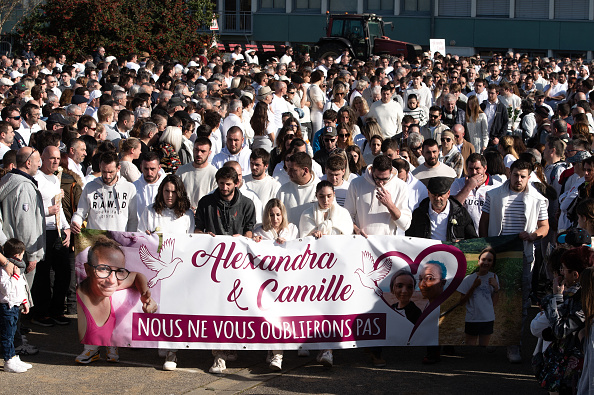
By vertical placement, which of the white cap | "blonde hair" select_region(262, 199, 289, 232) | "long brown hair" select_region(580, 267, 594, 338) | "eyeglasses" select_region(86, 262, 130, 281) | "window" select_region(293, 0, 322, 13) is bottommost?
"eyeglasses" select_region(86, 262, 130, 281)

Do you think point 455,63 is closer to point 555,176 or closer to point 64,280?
point 555,176

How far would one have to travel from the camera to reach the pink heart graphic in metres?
7.56

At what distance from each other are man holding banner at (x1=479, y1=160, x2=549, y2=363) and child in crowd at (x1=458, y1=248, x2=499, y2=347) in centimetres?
46

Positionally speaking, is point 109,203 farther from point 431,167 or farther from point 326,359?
point 431,167

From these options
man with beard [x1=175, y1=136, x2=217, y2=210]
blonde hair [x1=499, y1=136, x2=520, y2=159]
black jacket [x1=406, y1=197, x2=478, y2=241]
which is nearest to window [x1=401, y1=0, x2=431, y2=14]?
blonde hair [x1=499, y1=136, x2=520, y2=159]

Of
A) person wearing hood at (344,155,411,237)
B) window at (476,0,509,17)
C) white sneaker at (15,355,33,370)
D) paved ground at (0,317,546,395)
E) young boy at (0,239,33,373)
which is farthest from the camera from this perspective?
window at (476,0,509,17)

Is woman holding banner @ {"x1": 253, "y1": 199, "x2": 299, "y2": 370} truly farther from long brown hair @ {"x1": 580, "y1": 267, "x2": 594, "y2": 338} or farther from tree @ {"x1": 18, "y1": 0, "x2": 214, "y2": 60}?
tree @ {"x1": 18, "y1": 0, "x2": 214, "y2": 60}

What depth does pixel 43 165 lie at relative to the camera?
29.1 ft

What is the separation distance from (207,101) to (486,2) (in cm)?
3942

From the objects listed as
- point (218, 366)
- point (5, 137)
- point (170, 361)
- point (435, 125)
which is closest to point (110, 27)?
point (435, 125)

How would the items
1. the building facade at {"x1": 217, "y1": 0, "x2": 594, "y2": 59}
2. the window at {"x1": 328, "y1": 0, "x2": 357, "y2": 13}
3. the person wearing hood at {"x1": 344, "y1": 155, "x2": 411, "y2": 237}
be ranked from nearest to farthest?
the person wearing hood at {"x1": 344, "y1": 155, "x2": 411, "y2": 237} < the building facade at {"x1": 217, "y1": 0, "x2": 594, "y2": 59} < the window at {"x1": 328, "y1": 0, "x2": 357, "y2": 13}

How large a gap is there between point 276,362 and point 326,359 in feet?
1.43

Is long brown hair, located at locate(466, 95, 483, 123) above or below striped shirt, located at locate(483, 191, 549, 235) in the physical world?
above

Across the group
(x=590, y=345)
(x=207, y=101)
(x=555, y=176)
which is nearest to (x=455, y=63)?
(x=207, y=101)
